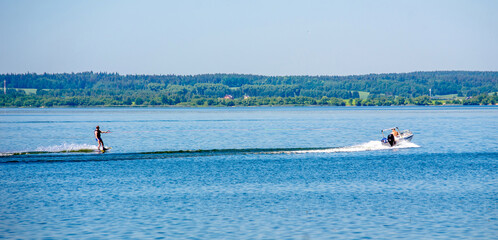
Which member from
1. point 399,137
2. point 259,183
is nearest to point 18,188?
point 259,183

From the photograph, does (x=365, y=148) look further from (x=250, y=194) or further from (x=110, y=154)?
(x=250, y=194)

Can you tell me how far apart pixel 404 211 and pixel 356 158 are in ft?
94.8

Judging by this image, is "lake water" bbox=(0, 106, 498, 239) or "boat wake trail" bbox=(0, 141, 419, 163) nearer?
"lake water" bbox=(0, 106, 498, 239)

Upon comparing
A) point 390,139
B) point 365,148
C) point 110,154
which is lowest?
point 110,154

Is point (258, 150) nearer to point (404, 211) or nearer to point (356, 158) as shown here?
point (356, 158)

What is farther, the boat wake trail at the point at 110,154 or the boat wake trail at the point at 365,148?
the boat wake trail at the point at 365,148

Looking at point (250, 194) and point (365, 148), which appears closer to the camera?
point (250, 194)

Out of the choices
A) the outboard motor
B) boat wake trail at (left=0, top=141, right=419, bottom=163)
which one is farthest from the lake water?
the outboard motor

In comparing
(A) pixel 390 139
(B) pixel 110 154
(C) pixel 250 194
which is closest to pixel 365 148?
(A) pixel 390 139

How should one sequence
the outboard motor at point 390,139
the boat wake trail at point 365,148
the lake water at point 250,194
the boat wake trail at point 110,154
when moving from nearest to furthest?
the lake water at point 250,194
the boat wake trail at point 110,154
the boat wake trail at point 365,148
the outboard motor at point 390,139

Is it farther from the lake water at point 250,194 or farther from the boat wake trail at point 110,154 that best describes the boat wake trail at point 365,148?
the lake water at point 250,194

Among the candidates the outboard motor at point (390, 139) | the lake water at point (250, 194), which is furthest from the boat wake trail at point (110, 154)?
the outboard motor at point (390, 139)

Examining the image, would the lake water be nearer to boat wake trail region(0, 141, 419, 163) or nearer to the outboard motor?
boat wake trail region(0, 141, 419, 163)

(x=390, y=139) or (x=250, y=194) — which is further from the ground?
(x=390, y=139)
